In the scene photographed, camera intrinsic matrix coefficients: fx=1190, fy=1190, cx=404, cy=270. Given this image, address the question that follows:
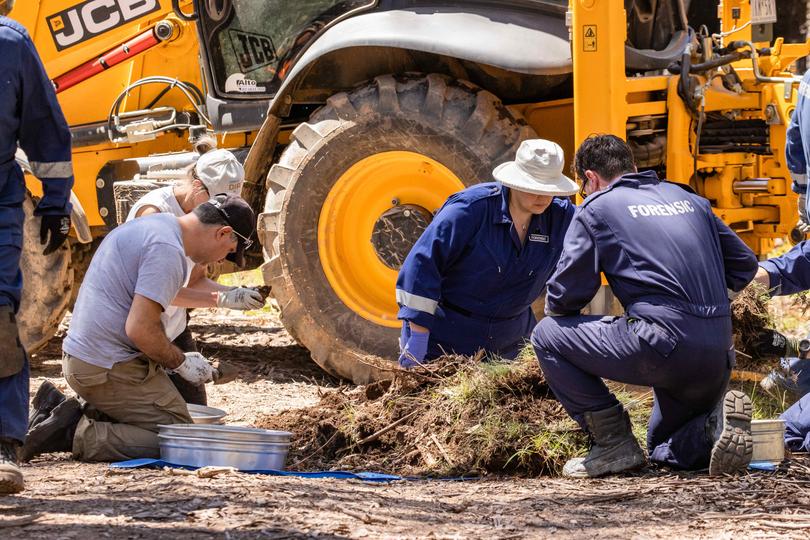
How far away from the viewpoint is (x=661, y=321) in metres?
4.80

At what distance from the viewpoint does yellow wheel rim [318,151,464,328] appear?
7.21 m

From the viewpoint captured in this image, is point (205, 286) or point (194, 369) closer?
point (194, 369)

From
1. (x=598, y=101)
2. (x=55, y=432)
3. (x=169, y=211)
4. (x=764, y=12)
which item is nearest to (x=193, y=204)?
(x=169, y=211)

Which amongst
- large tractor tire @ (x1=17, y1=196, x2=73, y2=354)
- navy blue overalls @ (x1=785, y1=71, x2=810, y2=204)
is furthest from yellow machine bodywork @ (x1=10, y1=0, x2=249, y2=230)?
navy blue overalls @ (x1=785, y1=71, x2=810, y2=204)

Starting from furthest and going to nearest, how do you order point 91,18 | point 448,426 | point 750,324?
point 91,18 → point 750,324 → point 448,426

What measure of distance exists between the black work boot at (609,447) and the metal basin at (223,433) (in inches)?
50.7

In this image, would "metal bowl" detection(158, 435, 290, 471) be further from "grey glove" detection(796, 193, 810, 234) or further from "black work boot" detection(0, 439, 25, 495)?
"grey glove" detection(796, 193, 810, 234)

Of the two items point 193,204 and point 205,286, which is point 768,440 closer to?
point 205,286

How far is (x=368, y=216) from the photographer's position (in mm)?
7355

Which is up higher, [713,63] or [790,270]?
[713,63]

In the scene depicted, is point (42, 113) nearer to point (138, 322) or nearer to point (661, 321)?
point (138, 322)

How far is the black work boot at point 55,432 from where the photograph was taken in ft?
17.8

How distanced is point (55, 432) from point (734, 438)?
3.01m

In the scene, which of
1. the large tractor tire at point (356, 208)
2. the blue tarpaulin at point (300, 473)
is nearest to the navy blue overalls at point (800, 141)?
the large tractor tire at point (356, 208)
